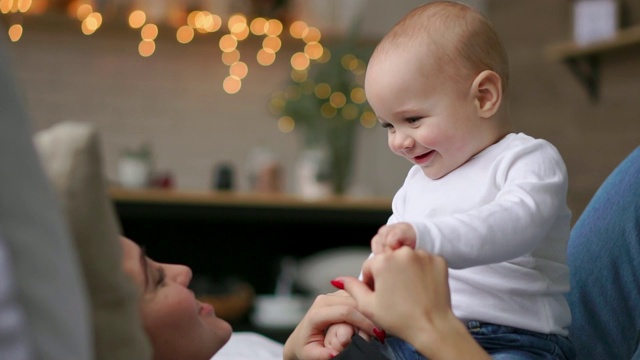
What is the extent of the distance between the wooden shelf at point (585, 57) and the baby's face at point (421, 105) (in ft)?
11.2

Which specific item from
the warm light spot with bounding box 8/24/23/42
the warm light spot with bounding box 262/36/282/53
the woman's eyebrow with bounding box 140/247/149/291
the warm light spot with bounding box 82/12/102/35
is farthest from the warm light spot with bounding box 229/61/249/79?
the woman's eyebrow with bounding box 140/247/149/291

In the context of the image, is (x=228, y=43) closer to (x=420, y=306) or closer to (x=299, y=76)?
(x=299, y=76)

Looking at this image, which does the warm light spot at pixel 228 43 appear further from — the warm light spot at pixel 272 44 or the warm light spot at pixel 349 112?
the warm light spot at pixel 349 112

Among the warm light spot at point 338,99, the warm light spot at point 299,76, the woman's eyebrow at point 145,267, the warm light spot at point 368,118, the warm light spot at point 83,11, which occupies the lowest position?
the warm light spot at point 368,118

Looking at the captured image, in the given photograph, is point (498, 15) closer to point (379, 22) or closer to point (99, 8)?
point (379, 22)

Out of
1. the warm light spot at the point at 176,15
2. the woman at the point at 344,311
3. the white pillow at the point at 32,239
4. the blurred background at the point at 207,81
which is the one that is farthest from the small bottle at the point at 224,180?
the white pillow at the point at 32,239

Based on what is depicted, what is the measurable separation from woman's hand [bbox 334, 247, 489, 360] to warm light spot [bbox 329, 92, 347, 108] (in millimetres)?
3834

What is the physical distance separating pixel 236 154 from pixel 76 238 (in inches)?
186

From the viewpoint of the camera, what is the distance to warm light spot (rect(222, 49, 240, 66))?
538 cm

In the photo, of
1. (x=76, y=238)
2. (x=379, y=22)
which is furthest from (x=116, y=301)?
(x=379, y=22)

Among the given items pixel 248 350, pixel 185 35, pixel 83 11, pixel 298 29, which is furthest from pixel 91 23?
pixel 248 350

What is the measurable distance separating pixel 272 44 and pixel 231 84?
0.34 meters

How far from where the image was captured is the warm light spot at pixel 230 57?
5.38 meters

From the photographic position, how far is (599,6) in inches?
167
